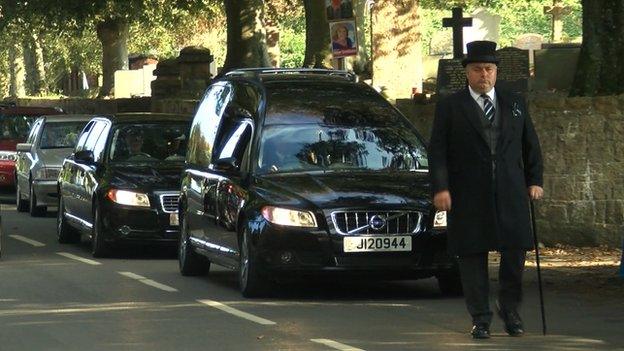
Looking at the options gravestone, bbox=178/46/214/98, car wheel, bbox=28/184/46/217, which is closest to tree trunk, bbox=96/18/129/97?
gravestone, bbox=178/46/214/98

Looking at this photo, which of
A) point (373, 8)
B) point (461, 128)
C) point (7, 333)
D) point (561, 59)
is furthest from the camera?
point (373, 8)

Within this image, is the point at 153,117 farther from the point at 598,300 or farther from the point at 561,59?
the point at 598,300

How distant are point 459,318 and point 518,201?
1.62 meters

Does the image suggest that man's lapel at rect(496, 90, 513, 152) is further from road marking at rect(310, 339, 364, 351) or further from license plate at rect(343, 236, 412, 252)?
license plate at rect(343, 236, 412, 252)

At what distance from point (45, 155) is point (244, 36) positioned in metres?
6.83

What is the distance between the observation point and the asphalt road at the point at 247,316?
1099 centimetres

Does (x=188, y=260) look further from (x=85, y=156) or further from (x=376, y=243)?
(x=85, y=156)

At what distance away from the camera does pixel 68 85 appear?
11406 cm

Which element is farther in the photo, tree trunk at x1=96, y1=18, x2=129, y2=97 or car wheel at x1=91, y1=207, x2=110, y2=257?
tree trunk at x1=96, y1=18, x2=129, y2=97

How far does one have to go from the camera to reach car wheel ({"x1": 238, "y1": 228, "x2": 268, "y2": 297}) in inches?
537

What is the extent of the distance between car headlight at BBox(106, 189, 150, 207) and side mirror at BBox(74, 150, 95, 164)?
1.18 m

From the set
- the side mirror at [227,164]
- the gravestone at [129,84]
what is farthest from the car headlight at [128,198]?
the gravestone at [129,84]

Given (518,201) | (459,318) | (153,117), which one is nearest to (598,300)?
(459,318)

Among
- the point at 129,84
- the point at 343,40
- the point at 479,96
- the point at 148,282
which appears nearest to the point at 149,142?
the point at 148,282
